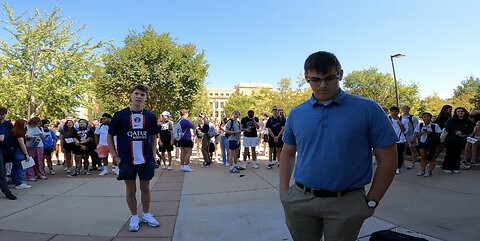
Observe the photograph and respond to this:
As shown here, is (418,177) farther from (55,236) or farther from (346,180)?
(55,236)

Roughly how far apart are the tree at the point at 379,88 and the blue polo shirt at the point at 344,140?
5276cm

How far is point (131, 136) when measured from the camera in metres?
4.36

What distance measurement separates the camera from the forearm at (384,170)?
78.6 inches

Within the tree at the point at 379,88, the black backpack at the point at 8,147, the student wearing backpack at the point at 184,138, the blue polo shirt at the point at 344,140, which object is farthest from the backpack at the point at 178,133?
the tree at the point at 379,88

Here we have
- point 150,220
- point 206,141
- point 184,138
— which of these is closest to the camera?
point 150,220

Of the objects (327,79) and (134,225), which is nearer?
(327,79)

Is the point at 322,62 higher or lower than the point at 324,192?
higher

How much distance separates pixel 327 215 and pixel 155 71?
23.7m

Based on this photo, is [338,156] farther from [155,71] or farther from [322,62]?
[155,71]

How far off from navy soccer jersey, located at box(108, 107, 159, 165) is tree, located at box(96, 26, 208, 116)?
20.3 metres

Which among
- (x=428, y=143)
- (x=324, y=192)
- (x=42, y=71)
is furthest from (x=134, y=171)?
(x=42, y=71)

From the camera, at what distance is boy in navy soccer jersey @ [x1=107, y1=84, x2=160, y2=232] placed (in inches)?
170

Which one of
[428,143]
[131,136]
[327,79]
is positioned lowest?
[428,143]

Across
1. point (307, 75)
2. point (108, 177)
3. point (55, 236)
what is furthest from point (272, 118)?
point (307, 75)
